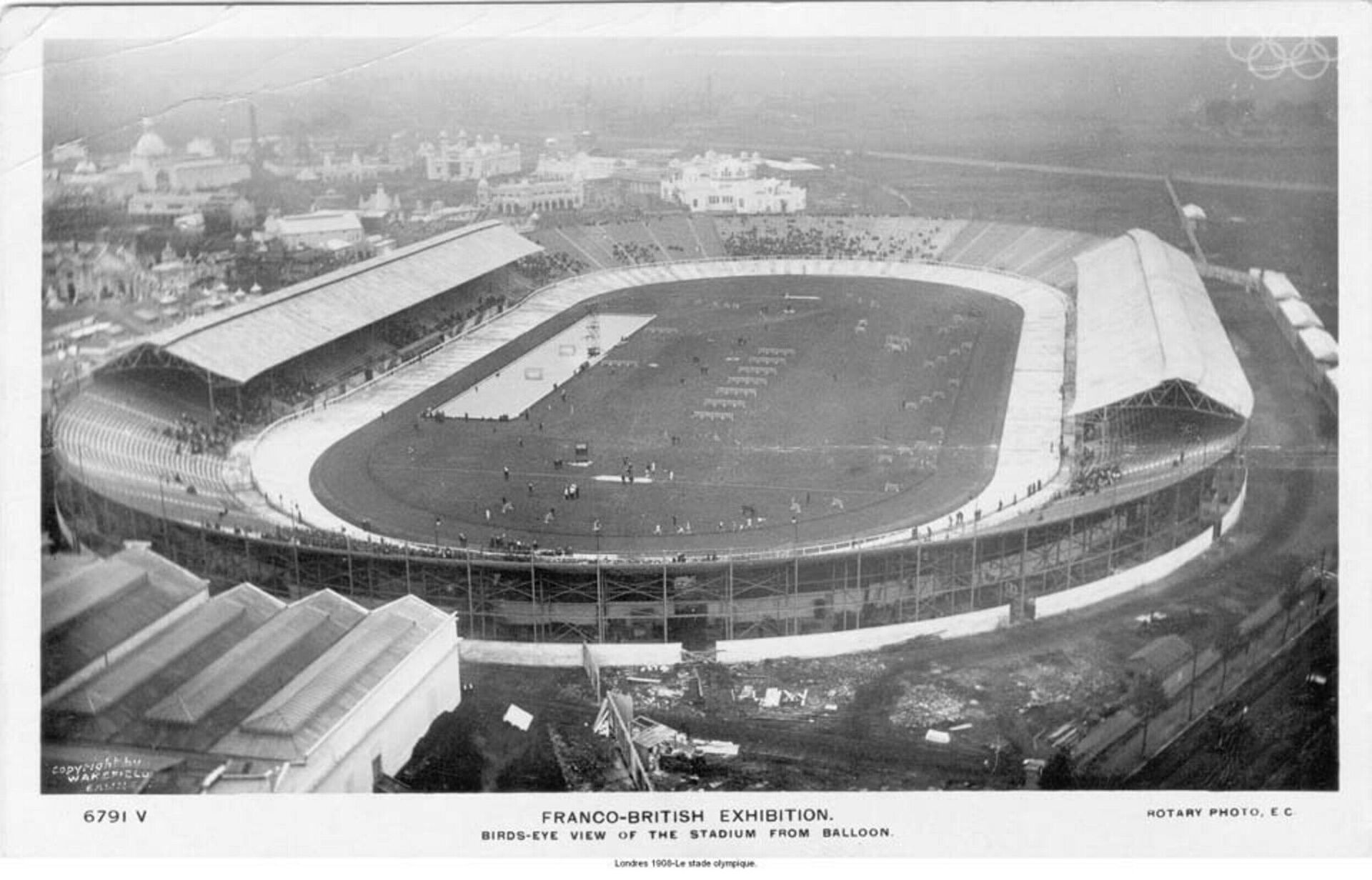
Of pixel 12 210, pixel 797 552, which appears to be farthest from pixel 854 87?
pixel 12 210

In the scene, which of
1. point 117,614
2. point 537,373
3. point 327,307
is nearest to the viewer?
point 117,614

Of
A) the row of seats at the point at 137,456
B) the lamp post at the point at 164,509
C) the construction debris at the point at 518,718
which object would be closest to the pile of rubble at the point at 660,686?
the construction debris at the point at 518,718

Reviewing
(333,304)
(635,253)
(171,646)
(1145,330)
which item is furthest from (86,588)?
(1145,330)

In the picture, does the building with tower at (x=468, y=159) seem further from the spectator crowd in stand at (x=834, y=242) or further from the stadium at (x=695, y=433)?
the spectator crowd in stand at (x=834, y=242)

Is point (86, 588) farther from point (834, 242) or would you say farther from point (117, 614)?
point (834, 242)

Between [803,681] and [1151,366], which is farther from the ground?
[1151,366]

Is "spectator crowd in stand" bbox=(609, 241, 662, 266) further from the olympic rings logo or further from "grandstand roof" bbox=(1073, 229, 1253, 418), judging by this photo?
the olympic rings logo

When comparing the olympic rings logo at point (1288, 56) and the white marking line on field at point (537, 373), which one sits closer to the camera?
the olympic rings logo at point (1288, 56)

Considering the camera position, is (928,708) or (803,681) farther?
(803,681)
